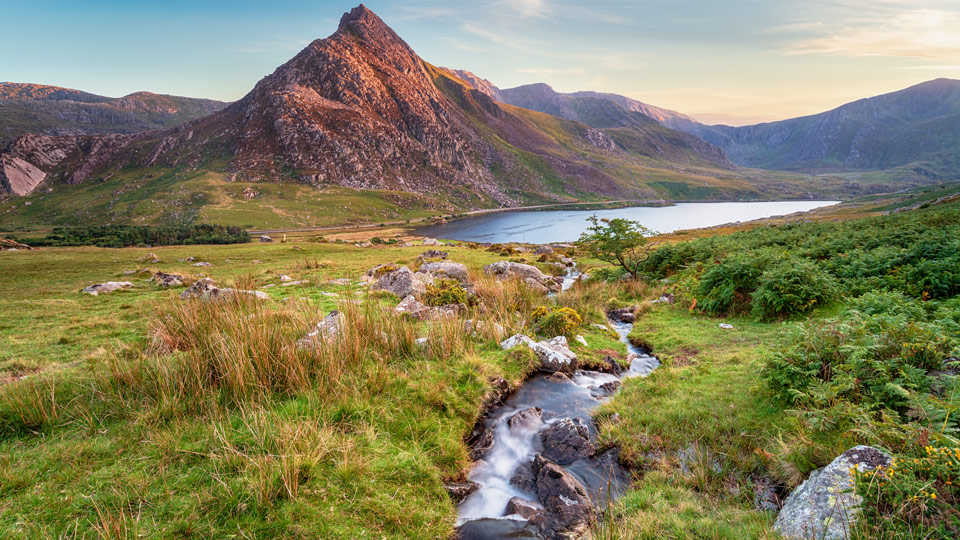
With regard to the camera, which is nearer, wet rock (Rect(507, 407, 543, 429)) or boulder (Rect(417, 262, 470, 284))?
wet rock (Rect(507, 407, 543, 429))

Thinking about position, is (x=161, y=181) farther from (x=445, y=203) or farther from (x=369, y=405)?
(x=369, y=405)

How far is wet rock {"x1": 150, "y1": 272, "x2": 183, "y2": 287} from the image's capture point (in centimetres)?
1992

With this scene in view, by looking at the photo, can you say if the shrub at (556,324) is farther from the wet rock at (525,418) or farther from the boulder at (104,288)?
the boulder at (104,288)

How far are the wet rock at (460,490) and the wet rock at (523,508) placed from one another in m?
0.62

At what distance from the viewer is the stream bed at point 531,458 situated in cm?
534

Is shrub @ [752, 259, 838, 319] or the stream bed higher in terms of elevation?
shrub @ [752, 259, 838, 319]

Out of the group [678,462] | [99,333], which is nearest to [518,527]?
[678,462]

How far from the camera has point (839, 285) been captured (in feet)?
38.2

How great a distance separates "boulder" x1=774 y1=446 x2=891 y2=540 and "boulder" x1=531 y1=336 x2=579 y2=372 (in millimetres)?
5700

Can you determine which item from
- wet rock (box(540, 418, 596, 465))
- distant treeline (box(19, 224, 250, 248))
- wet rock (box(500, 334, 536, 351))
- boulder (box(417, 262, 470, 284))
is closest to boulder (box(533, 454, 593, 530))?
wet rock (box(540, 418, 596, 465))

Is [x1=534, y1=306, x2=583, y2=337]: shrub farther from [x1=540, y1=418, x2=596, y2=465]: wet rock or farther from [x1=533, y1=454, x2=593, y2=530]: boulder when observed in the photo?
[x1=533, y1=454, x2=593, y2=530]: boulder

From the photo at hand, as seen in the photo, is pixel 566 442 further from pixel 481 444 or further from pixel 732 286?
pixel 732 286

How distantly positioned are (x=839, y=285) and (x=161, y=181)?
19339cm

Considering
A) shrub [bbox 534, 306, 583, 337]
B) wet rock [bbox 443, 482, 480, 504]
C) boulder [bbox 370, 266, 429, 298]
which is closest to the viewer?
wet rock [bbox 443, 482, 480, 504]
